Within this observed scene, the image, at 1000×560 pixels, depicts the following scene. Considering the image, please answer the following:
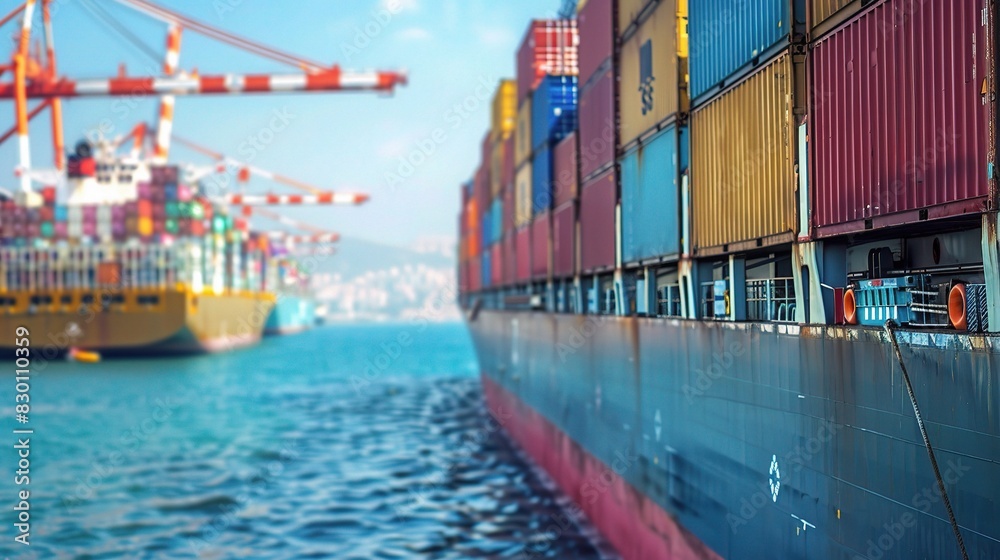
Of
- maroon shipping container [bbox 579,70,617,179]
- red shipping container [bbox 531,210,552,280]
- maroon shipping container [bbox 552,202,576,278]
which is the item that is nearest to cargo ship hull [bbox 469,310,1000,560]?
maroon shipping container [bbox 552,202,576,278]

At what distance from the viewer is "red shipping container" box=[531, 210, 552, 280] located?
28094mm

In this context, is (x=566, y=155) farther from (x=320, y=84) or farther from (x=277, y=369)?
(x=277, y=369)

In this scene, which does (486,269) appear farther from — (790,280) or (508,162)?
(790,280)

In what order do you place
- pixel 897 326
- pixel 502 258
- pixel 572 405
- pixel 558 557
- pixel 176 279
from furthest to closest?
1. pixel 176 279
2. pixel 502 258
3. pixel 572 405
4. pixel 558 557
5. pixel 897 326

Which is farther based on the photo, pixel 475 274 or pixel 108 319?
pixel 108 319

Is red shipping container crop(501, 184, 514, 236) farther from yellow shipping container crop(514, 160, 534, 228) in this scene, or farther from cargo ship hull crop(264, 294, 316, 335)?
cargo ship hull crop(264, 294, 316, 335)

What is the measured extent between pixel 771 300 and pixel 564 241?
43.7 feet

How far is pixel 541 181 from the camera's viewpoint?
2872cm

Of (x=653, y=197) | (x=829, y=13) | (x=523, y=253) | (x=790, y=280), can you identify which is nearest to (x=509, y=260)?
(x=523, y=253)

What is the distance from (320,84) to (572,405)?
4827 centimetres

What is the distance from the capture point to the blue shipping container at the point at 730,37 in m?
11.4

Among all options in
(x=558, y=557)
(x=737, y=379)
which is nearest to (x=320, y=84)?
(x=558, y=557)

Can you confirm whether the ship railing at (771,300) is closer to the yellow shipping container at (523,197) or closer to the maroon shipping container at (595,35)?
the maroon shipping container at (595,35)

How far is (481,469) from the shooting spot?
29625 millimetres
